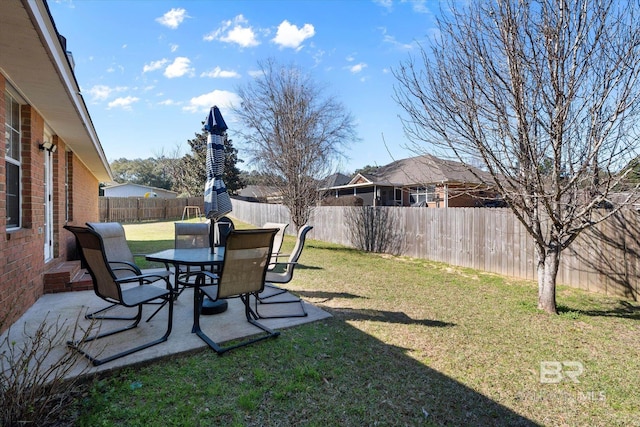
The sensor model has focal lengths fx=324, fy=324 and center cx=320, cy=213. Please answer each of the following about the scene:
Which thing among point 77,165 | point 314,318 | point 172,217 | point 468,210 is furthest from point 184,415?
point 172,217

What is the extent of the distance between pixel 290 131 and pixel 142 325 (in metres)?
10.3

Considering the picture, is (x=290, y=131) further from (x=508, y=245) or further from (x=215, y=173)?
(x=508, y=245)

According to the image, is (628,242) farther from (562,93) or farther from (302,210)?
(302,210)

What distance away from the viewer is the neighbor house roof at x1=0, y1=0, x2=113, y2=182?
2402 millimetres

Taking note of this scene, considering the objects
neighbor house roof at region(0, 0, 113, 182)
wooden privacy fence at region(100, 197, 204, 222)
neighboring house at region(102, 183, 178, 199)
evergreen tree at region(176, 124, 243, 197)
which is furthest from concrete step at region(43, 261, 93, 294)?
neighboring house at region(102, 183, 178, 199)

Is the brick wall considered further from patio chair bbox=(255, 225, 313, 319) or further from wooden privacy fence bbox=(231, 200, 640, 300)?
wooden privacy fence bbox=(231, 200, 640, 300)

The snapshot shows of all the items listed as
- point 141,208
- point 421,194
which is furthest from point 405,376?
point 141,208

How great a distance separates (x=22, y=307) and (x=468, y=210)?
862 centimetres

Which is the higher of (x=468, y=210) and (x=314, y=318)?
(x=468, y=210)

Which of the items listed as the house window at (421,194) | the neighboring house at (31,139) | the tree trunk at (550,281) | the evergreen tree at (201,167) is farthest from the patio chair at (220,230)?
the evergreen tree at (201,167)

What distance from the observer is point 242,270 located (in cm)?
337

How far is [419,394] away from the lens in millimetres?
2557

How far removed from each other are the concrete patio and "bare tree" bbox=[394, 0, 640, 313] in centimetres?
328

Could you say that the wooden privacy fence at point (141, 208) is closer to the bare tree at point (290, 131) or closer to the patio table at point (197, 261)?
the bare tree at point (290, 131)
